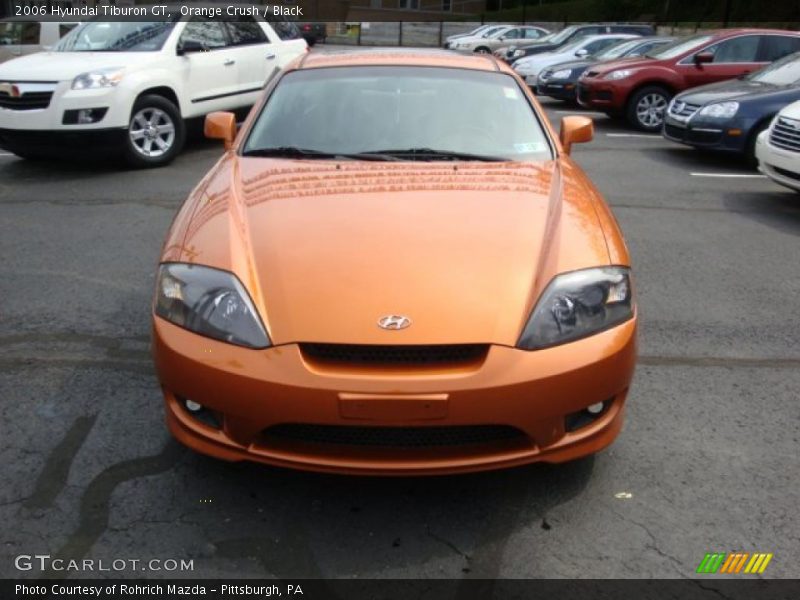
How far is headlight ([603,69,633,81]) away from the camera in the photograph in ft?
41.3

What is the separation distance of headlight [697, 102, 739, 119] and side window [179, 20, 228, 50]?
606 centimetres

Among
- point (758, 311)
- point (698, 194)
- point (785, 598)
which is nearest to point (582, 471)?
point (785, 598)

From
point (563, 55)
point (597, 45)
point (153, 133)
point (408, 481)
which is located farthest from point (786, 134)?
point (597, 45)

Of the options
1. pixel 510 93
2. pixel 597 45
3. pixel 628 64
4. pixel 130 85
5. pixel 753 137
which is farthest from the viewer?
pixel 597 45

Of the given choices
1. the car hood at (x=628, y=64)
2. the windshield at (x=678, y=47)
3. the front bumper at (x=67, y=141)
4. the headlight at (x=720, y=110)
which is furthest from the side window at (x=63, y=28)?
the headlight at (x=720, y=110)

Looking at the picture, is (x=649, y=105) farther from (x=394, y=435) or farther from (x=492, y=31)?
(x=492, y=31)

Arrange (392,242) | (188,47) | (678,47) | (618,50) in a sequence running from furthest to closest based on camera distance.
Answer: (618,50), (678,47), (188,47), (392,242)

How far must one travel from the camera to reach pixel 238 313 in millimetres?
2688

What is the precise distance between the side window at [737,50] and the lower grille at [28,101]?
9.97 m

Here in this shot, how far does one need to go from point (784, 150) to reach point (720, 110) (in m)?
2.43

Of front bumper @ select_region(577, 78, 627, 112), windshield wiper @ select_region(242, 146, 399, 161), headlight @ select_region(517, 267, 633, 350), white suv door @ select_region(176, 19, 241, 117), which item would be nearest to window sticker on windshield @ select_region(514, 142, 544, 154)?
windshield wiper @ select_region(242, 146, 399, 161)

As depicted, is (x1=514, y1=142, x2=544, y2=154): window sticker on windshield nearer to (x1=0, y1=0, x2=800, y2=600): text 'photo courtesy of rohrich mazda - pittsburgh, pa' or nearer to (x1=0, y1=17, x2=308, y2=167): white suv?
(x1=0, y1=0, x2=800, y2=600): text 'photo courtesy of rohrich mazda - pittsburgh, pa'

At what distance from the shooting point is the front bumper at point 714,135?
9.28 meters
